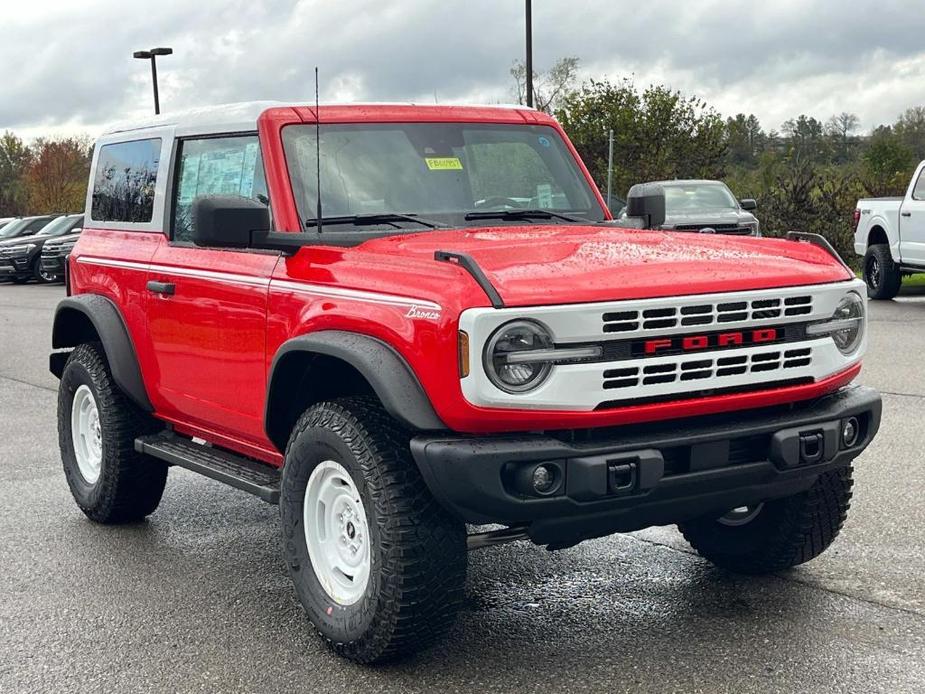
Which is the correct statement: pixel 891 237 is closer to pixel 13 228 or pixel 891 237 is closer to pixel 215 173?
pixel 215 173

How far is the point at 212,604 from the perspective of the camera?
5.03 metres

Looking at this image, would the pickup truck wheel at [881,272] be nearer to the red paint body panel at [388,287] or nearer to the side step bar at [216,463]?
the red paint body panel at [388,287]

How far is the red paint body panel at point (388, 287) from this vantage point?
153 inches

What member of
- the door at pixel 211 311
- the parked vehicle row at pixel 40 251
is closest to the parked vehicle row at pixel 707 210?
the door at pixel 211 311

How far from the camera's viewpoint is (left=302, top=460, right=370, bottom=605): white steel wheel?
4.34 metres

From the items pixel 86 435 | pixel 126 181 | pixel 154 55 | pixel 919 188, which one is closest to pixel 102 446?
pixel 86 435

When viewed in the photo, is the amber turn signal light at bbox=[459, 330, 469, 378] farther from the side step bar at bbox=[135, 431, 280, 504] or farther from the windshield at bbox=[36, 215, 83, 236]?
the windshield at bbox=[36, 215, 83, 236]

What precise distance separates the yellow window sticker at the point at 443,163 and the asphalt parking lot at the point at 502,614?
1.69 meters

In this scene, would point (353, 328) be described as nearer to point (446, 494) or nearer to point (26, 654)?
point (446, 494)

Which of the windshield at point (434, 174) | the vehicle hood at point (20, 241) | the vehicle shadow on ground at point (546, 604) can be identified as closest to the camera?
the vehicle shadow on ground at point (546, 604)

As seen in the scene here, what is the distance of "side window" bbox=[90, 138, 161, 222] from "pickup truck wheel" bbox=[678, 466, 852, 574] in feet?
9.81

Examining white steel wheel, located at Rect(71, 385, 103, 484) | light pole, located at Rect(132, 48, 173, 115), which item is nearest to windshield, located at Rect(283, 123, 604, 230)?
white steel wheel, located at Rect(71, 385, 103, 484)

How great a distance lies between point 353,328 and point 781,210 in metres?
22.9

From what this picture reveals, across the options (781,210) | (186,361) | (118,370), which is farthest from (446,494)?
(781,210)
